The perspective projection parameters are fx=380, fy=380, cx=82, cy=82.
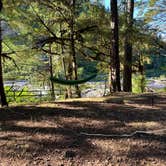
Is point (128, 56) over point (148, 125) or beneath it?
over

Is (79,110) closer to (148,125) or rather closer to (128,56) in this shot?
(148,125)

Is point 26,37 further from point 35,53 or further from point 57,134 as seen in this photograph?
point 57,134

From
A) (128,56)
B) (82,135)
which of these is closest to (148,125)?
(82,135)

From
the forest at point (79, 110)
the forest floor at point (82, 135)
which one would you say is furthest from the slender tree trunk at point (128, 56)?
the forest floor at point (82, 135)

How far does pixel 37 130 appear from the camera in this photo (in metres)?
5.24

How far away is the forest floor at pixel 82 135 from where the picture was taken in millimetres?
4367

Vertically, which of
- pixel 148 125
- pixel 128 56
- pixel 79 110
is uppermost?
pixel 128 56

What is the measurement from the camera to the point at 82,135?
505 centimetres

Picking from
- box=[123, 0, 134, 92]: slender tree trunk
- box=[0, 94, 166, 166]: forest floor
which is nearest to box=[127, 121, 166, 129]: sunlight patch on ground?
box=[0, 94, 166, 166]: forest floor

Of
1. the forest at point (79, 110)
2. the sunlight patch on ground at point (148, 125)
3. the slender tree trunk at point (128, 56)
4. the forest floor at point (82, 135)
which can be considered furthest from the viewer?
the slender tree trunk at point (128, 56)

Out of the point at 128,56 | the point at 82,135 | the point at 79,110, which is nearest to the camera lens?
the point at 82,135

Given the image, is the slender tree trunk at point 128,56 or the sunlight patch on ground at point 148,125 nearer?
the sunlight patch on ground at point 148,125

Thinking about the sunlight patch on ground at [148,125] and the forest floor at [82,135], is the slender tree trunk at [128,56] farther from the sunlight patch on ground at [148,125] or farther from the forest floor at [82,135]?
the sunlight patch on ground at [148,125]

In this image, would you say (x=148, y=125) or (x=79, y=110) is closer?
(x=148, y=125)
